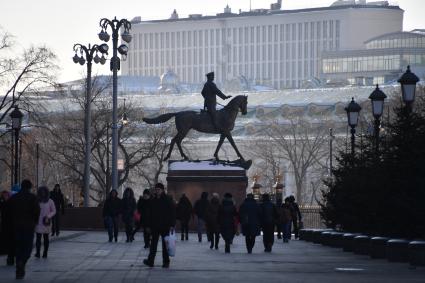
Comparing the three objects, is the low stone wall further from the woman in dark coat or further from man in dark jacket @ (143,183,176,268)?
man in dark jacket @ (143,183,176,268)

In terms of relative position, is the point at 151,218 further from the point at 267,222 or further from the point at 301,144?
the point at 301,144

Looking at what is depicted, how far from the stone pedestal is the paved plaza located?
55.2 feet

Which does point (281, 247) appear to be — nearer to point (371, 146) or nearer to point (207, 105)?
point (371, 146)

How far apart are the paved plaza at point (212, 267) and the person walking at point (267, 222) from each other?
0.42 m

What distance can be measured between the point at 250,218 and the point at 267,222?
2.31 ft

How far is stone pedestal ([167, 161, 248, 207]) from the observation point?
64.7 meters

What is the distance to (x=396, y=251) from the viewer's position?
120ft

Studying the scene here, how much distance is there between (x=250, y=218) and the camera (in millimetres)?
45938

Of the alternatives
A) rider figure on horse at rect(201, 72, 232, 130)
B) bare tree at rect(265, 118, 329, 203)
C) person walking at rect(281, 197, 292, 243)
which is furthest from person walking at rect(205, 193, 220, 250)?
bare tree at rect(265, 118, 329, 203)

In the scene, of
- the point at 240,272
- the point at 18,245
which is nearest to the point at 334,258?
the point at 240,272

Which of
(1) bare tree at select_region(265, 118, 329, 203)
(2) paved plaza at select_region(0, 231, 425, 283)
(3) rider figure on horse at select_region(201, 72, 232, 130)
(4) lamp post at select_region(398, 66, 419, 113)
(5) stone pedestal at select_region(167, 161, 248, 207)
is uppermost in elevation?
(1) bare tree at select_region(265, 118, 329, 203)

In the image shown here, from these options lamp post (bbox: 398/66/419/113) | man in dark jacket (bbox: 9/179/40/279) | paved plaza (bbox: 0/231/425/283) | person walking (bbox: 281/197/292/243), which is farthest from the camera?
person walking (bbox: 281/197/292/243)

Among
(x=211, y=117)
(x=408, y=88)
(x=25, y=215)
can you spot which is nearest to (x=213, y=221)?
(x=408, y=88)

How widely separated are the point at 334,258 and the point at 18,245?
978 centimetres
